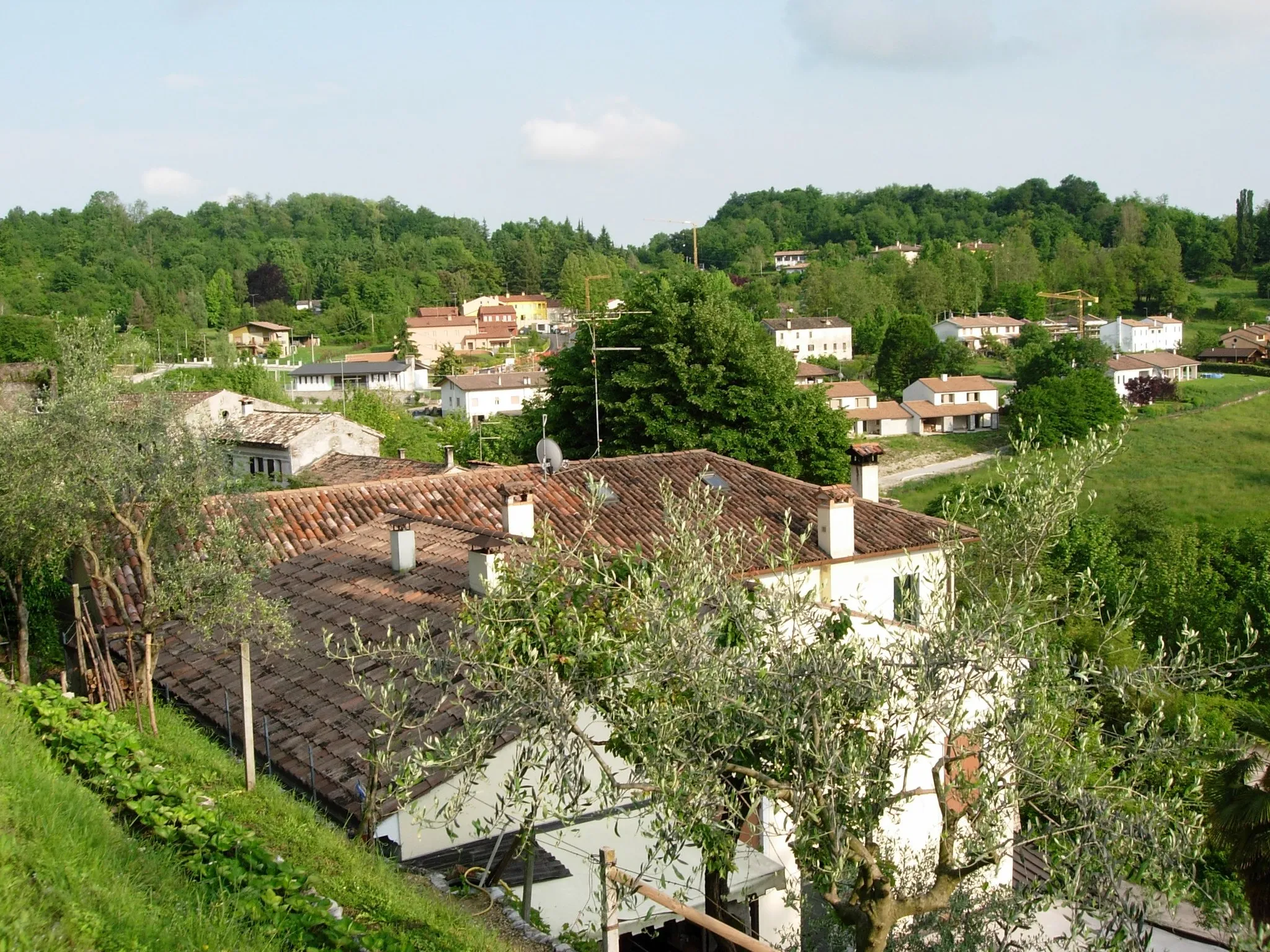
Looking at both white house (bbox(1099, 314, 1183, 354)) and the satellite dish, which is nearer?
the satellite dish

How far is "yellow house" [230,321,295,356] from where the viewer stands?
102500mm

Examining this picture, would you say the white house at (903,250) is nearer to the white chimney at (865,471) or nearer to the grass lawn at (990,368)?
the grass lawn at (990,368)

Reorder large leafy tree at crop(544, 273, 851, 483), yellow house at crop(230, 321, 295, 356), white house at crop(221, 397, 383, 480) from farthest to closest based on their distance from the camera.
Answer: yellow house at crop(230, 321, 295, 356) < white house at crop(221, 397, 383, 480) < large leafy tree at crop(544, 273, 851, 483)

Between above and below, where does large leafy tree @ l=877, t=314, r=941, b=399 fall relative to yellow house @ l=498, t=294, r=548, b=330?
below

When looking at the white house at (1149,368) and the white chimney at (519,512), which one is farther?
the white house at (1149,368)

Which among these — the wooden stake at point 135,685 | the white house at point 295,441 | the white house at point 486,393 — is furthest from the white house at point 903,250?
the wooden stake at point 135,685

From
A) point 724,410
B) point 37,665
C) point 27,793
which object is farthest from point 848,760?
point 724,410

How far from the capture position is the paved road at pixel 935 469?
179ft

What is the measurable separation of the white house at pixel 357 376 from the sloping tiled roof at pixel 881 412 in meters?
30.4

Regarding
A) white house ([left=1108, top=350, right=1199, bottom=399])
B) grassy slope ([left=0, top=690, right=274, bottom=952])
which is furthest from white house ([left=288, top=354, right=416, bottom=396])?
grassy slope ([left=0, top=690, right=274, bottom=952])

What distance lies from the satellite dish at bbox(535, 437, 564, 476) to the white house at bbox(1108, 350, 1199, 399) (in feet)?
190

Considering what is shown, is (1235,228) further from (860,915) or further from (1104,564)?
(860,915)

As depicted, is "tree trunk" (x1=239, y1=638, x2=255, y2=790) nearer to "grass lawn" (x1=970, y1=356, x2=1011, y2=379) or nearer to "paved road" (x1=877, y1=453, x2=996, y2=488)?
"paved road" (x1=877, y1=453, x2=996, y2=488)

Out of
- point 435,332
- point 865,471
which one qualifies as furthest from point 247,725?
point 435,332
